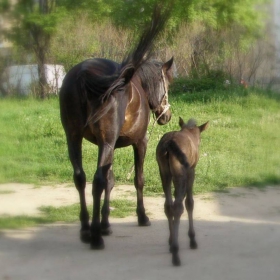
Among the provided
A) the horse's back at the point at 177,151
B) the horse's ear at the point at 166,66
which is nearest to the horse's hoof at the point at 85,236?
the horse's back at the point at 177,151

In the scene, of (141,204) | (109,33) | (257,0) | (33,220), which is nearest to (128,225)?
(141,204)

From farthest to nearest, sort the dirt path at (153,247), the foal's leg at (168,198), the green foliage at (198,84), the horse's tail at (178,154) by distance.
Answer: the green foliage at (198,84) < the foal's leg at (168,198) < the horse's tail at (178,154) < the dirt path at (153,247)

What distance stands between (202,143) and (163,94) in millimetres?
5309

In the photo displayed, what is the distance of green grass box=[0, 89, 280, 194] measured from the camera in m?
10.5

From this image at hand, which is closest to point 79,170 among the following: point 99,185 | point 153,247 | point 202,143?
point 99,185

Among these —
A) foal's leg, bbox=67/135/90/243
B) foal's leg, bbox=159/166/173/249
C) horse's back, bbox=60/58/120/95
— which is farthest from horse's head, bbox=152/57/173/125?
foal's leg, bbox=159/166/173/249

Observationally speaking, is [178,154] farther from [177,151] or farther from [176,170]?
[176,170]

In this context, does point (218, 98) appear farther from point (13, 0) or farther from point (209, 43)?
point (13, 0)

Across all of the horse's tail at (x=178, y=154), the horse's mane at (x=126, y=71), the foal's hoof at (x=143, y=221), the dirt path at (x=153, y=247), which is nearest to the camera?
A: the dirt path at (x=153, y=247)

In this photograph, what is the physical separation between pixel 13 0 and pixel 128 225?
2783mm

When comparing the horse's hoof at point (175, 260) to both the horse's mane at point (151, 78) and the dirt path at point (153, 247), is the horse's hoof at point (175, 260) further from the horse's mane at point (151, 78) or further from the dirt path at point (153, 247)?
the horse's mane at point (151, 78)

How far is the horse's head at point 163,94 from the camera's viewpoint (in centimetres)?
776

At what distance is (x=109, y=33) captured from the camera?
66.9 feet

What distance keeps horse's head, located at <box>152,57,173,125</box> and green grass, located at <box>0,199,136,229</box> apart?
124 centimetres
